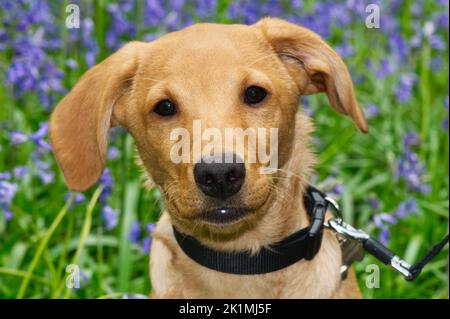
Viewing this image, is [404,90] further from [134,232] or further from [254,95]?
[254,95]

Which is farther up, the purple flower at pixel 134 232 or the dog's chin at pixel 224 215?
the dog's chin at pixel 224 215

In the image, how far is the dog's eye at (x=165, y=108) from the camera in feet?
13.2

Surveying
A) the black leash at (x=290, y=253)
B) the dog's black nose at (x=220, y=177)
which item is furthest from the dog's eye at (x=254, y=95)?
the black leash at (x=290, y=253)

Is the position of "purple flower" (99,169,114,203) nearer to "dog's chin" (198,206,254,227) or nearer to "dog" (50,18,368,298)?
"dog" (50,18,368,298)

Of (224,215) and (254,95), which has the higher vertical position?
(254,95)

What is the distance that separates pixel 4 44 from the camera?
6250 mm

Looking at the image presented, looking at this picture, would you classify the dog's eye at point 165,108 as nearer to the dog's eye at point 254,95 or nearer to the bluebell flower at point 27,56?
the dog's eye at point 254,95

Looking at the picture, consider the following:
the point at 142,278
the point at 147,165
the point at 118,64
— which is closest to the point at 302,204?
the point at 147,165

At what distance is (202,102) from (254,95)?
0.83 feet

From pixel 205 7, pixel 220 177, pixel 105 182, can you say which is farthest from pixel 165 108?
pixel 205 7

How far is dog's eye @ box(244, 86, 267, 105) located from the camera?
156 inches

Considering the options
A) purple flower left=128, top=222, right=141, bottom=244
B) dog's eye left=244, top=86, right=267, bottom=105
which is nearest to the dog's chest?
dog's eye left=244, top=86, right=267, bottom=105

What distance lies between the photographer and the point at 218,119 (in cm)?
381
